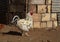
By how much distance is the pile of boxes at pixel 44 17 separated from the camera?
2.62m

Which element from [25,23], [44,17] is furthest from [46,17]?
[25,23]

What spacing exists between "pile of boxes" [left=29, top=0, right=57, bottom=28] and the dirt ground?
6.3 inches

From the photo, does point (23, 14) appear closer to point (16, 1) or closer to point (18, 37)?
point (16, 1)

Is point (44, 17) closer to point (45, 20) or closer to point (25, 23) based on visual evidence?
point (45, 20)

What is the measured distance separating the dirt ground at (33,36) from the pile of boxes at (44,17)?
16 cm

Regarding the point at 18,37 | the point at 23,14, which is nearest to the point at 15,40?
the point at 18,37

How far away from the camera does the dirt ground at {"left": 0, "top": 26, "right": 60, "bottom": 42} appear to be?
217 centimetres

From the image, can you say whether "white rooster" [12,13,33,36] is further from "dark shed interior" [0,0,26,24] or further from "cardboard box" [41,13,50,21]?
"cardboard box" [41,13,50,21]

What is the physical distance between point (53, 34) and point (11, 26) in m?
0.48

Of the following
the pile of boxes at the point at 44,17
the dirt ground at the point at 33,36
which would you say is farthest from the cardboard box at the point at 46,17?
the dirt ground at the point at 33,36

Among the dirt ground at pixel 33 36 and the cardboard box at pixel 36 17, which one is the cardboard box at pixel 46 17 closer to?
the cardboard box at pixel 36 17

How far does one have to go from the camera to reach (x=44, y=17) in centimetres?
264

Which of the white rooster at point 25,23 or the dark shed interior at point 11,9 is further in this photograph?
the dark shed interior at point 11,9

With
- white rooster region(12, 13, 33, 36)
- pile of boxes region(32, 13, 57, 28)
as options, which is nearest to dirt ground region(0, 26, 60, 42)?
white rooster region(12, 13, 33, 36)
